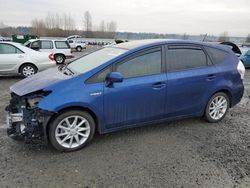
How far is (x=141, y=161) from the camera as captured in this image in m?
3.28

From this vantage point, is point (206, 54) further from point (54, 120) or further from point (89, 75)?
point (54, 120)

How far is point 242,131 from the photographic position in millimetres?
4418

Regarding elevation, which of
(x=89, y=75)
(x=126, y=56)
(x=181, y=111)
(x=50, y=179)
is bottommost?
(x=50, y=179)

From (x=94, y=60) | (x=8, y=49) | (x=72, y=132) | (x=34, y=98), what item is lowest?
(x=72, y=132)

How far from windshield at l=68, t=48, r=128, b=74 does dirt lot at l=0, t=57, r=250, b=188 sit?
3.89 feet

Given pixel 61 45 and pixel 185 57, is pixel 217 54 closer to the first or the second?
pixel 185 57

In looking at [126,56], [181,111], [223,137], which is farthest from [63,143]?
[223,137]

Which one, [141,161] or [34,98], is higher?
[34,98]

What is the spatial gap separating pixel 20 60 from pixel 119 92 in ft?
21.4

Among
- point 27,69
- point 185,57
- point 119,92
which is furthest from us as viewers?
point 27,69

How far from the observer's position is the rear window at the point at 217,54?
4.50m

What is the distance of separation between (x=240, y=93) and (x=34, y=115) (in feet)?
12.9

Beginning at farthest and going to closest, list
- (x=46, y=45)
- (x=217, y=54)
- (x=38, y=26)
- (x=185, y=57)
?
(x=38, y=26), (x=46, y=45), (x=217, y=54), (x=185, y=57)

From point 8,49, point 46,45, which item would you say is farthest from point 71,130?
point 46,45
